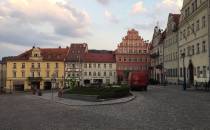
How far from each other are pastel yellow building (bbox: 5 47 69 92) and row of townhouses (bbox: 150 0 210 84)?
3566 centimetres

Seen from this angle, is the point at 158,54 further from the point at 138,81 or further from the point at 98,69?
the point at 138,81

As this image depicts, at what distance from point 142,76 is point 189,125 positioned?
37.2 meters

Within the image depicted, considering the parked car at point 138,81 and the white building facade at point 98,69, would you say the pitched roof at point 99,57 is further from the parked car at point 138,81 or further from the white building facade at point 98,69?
the parked car at point 138,81

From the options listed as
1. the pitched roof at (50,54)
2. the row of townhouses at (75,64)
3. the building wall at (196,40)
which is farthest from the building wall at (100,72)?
the building wall at (196,40)

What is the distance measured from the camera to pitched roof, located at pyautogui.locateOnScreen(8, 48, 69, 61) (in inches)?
4414

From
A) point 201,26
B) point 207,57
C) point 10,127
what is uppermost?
point 201,26

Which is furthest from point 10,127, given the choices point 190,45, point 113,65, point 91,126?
point 113,65

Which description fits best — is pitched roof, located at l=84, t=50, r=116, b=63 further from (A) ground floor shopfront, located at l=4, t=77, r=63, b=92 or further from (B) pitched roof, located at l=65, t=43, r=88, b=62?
(A) ground floor shopfront, located at l=4, t=77, r=63, b=92

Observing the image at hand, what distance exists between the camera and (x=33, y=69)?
11112 cm

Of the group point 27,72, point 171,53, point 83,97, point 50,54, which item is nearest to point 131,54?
point 50,54

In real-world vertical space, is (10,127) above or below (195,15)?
below

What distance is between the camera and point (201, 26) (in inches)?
2104

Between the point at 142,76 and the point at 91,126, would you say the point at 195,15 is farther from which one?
the point at 91,126

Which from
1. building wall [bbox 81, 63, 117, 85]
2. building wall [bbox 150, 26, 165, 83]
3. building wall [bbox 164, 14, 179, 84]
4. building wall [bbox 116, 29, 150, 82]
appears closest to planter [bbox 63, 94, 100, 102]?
building wall [bbox 164, 14, 179, 84]
